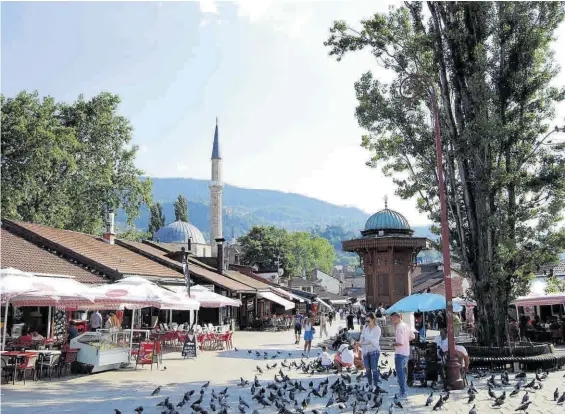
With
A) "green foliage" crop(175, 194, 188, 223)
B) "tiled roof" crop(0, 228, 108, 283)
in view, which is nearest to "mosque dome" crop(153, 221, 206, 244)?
"green foliage" crop(175, 194, 188, 223)

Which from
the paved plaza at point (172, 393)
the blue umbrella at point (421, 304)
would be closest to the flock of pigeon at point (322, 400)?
the paved plaza at point (172, 393)

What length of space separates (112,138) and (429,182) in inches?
1049

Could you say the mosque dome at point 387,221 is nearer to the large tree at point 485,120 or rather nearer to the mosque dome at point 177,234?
the large tree at point 485,120

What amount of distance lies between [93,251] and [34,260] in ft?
13.1

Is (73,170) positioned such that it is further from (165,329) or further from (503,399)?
(503,399)

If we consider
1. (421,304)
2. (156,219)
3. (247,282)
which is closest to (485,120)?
(421,304)

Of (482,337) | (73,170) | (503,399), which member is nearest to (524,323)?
(482,337)

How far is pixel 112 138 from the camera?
37094mm

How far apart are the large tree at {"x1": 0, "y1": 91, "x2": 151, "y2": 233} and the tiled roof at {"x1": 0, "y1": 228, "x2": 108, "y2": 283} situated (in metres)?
10.1

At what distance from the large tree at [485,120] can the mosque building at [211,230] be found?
48.3 metres

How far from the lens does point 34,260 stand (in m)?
18.9

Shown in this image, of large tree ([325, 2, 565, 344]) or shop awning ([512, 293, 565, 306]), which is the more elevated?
large tree ([325, 2, 565, 344])

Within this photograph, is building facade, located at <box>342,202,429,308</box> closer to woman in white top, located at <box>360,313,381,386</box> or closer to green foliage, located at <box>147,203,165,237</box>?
woman in white top, located at <box>360,313,381,386</box>

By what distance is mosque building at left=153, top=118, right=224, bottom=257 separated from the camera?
2527 inches
